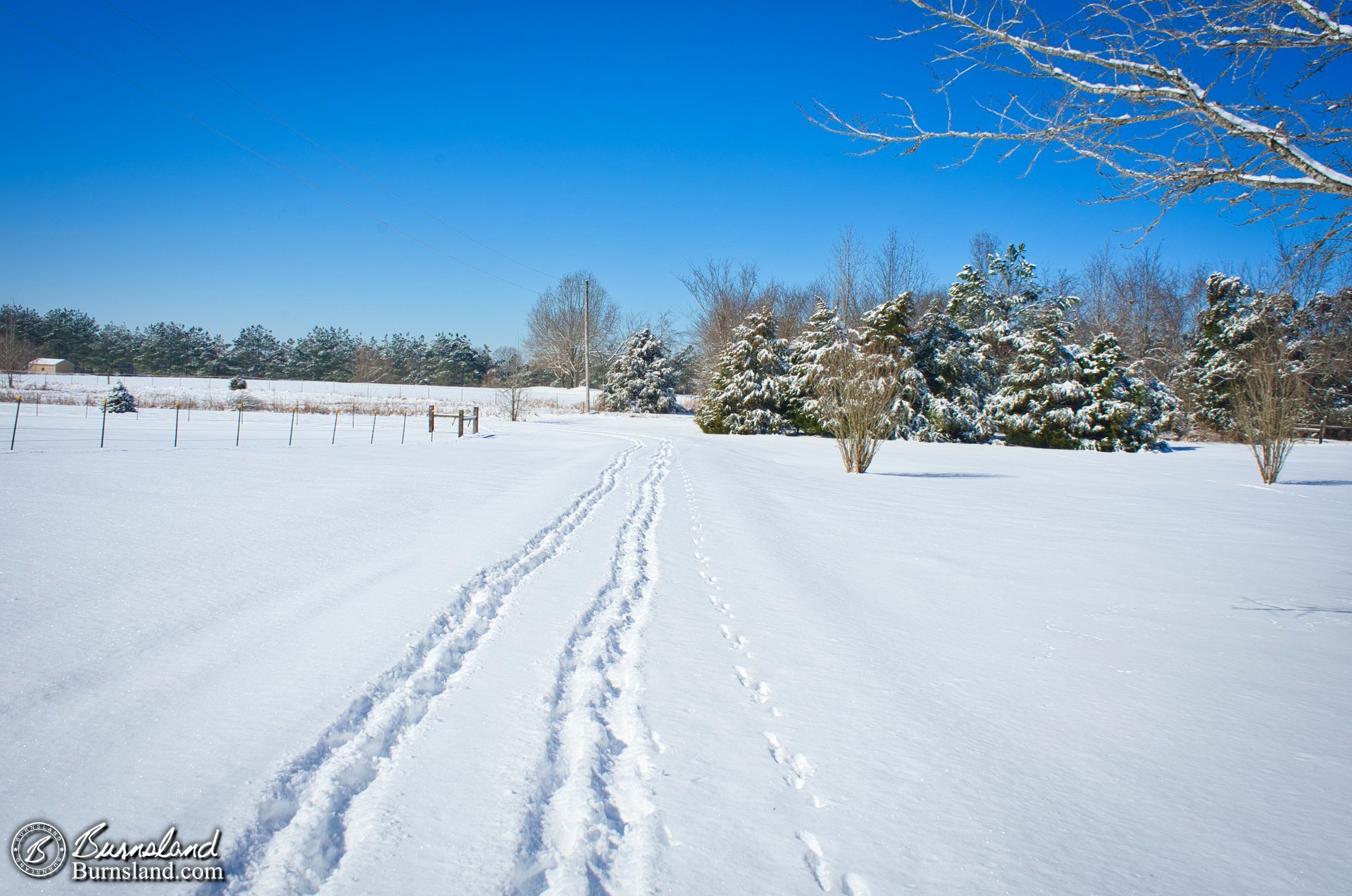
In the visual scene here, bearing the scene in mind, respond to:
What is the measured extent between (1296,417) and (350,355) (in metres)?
76.1

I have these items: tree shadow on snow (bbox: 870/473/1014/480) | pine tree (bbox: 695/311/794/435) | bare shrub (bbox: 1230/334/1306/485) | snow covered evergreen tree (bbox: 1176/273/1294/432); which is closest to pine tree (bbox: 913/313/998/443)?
pine tree (bbox: 695/311/794/435)

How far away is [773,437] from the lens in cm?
2616

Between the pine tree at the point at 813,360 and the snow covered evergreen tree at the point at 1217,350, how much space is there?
19162 millimetres

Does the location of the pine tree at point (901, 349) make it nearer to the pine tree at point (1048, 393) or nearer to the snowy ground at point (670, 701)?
the pine tree at point (1048, 393)

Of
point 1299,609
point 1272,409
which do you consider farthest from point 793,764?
point 1272,409

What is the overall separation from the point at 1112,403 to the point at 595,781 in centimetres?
2611

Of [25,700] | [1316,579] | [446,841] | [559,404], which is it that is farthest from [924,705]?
[559,404]

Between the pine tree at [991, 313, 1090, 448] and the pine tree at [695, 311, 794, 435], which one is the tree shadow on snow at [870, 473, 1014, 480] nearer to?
the pine tree at [991, 313, 1090, 448]

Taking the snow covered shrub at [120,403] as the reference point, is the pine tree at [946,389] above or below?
above

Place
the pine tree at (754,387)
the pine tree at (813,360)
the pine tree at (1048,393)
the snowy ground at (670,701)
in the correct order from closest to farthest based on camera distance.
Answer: the snowy ground at (670,701)
the pine tree at (1048,393)
the pine tree at (813,360)
the pine tree at (754,387)

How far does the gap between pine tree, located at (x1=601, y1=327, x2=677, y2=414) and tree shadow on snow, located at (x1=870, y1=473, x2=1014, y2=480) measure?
2883 cm

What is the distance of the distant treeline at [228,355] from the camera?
63688 millimetres

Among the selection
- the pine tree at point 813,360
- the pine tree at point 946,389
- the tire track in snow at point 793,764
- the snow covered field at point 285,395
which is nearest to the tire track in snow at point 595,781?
the tire track in snow at point 793,764

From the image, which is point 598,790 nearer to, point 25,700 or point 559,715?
point 559,715
